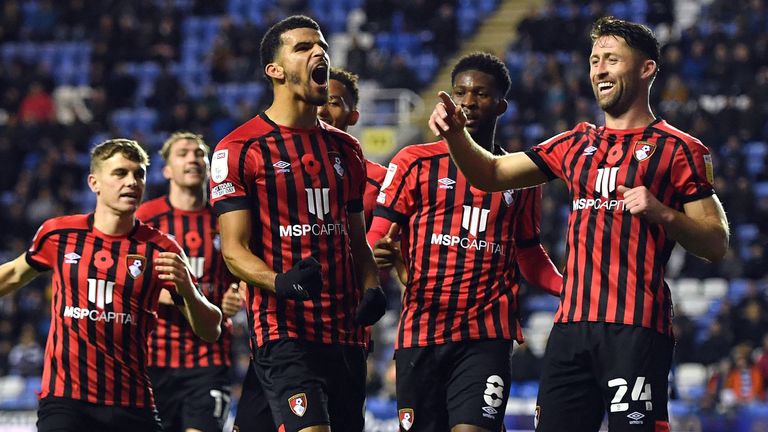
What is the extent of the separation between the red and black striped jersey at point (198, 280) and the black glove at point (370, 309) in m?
2.69

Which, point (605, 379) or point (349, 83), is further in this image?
point (349, 83)

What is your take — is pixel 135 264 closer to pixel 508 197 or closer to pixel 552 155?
pixel 508 197

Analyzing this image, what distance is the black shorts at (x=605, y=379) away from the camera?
6.11m

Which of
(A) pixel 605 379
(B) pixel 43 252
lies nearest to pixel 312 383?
(A) pixel 605 379

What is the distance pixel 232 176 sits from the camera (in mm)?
6473

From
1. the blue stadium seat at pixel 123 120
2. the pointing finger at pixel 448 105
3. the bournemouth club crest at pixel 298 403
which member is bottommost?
the bournemouth club crest at pixel 298 403

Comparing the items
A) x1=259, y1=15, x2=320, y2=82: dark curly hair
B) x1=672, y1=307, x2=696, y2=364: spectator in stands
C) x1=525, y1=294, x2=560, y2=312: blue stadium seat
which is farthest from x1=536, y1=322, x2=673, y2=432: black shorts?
x1=525, y1=294, x2=560, y2=312: blue stadium seat

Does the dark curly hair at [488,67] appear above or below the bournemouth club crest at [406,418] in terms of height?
above

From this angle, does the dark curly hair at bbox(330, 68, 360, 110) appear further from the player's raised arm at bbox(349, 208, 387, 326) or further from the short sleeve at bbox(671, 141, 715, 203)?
the short sleeve at bbox(671, 141, 715, 203)

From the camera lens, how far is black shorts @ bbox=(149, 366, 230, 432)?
895cm

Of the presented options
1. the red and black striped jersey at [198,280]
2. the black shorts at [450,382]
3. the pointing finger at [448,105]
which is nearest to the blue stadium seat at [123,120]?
the red and black striped jersey at [198,280]

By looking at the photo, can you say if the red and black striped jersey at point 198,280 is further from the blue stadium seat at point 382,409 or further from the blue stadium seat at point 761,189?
the blue stadium seat at point 761,189

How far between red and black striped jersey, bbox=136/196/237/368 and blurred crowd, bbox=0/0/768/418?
20.6 feet

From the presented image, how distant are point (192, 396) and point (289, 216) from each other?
293cm
